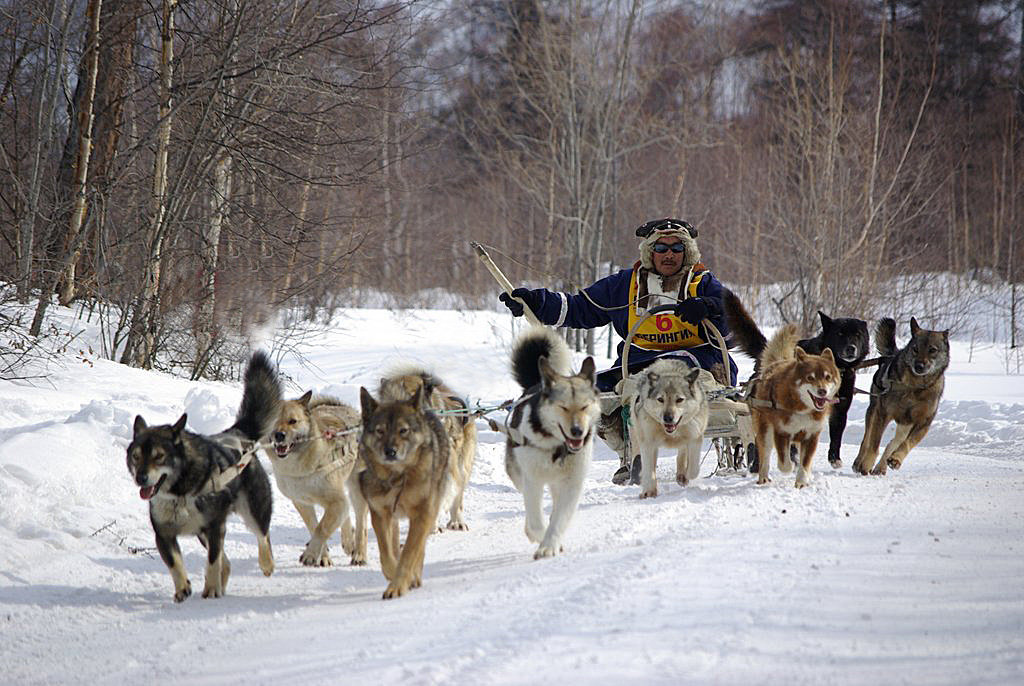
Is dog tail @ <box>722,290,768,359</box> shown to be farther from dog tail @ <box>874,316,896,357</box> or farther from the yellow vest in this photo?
dog tail @ <box>874,316,896,357</box>

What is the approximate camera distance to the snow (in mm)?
3064

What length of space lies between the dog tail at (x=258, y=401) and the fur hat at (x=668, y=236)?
3667mm

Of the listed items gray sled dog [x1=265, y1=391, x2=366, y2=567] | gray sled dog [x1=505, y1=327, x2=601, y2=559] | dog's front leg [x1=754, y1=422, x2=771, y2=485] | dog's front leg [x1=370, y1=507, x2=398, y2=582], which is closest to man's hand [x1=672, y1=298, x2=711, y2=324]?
dog's front leg [x1=754, y1=422, x2=771, y2=485]

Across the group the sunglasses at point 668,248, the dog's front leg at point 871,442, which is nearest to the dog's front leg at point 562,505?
the sunglasses at point 668,248

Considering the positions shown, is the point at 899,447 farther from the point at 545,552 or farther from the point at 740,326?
the point at 545,552

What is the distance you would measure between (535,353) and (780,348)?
2.45m

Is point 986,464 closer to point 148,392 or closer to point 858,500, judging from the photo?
point 858,500

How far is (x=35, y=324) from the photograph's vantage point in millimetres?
9000

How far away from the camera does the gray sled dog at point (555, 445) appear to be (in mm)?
5066

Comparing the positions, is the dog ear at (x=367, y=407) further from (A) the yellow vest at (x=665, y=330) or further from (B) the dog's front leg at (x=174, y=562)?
(A) the yellow vest at (x=665, y=330)

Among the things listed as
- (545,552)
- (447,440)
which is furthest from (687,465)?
(447,440)

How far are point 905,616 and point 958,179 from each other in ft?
75.1

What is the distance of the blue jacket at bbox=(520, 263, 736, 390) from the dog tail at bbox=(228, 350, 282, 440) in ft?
9.64

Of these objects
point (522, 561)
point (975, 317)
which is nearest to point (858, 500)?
point (522, 561)
